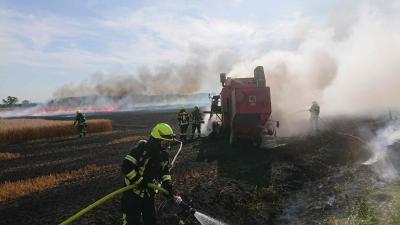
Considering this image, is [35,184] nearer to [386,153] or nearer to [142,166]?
[142,166]

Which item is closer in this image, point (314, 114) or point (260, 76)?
point (260, 76)

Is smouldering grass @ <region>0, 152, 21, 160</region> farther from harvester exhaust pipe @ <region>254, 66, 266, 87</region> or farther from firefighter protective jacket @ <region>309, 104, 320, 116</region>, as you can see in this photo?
firefighter protective jacket @ <region>309, 104, 320, 116</region>

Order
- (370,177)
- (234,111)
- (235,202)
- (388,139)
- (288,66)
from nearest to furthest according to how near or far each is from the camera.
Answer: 1. (235,202)
2. (370,177)
3. (234,111)
4. (388,139)
5. (288,66)

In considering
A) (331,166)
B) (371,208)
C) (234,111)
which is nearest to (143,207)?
(371,208)

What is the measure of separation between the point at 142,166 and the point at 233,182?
20.2 feet

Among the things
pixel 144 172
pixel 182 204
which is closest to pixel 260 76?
pixel 182 204

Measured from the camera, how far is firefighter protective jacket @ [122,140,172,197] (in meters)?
6.57

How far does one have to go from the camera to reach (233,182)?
40.4 ft

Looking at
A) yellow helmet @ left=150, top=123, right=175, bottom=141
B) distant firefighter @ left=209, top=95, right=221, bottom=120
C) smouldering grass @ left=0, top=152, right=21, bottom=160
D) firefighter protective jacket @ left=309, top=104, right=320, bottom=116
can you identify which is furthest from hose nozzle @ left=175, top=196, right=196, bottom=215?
smouldering grass @ left=0, top=152, right=21, bottom=160

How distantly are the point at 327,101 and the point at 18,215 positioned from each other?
35.4m

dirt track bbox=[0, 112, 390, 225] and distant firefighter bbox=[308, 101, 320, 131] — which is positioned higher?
distant firefighter bbox=[308, 101, 320, 131]

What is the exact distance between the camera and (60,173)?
1548 centimetres

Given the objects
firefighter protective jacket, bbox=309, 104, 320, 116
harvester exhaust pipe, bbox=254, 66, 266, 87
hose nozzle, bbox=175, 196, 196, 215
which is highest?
harvester exhaust pipe, bbox=254, 66, 266, 87

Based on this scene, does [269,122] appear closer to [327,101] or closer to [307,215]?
[307,215]
